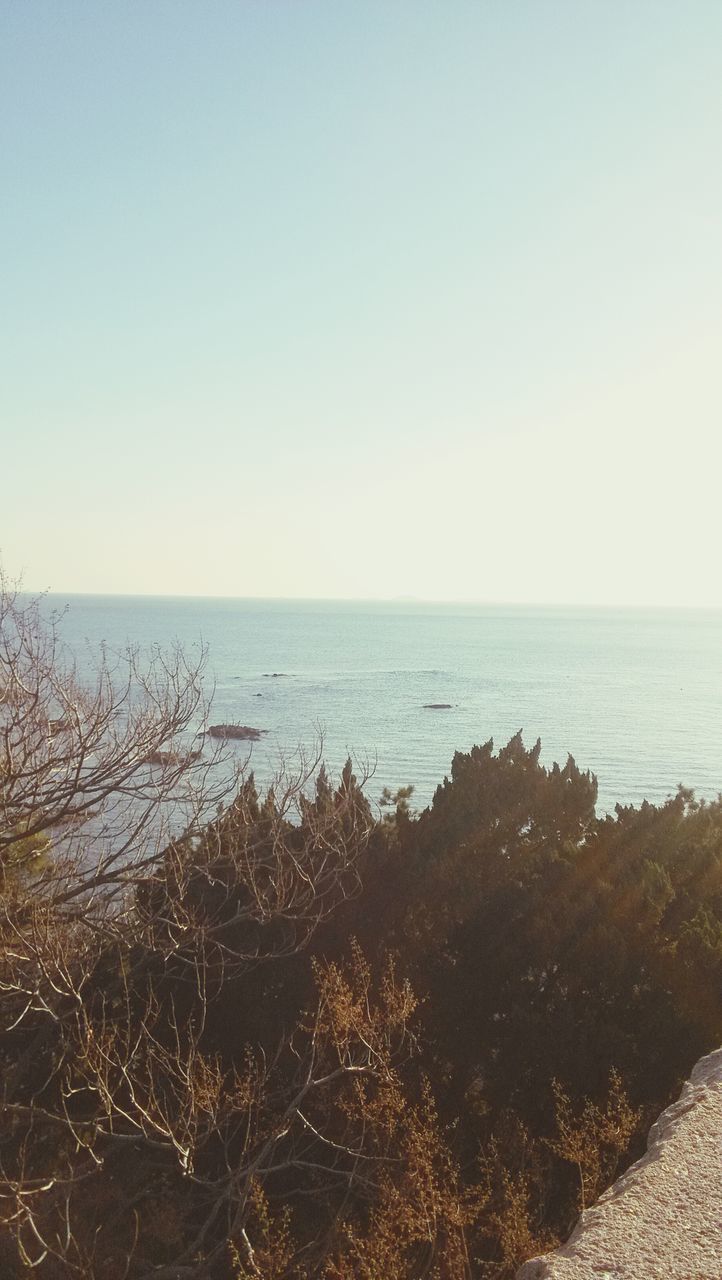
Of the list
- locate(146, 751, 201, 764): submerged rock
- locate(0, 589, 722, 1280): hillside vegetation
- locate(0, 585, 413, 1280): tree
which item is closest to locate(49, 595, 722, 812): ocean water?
locate(146, 751, 201, 764): submerged rock

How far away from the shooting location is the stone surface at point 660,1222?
471cm

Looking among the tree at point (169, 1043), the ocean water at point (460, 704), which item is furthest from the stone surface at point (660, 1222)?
the ocean water at point (460, 704)

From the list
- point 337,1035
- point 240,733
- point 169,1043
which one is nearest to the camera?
point 337,1035

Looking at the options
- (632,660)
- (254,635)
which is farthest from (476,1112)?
(254,635)

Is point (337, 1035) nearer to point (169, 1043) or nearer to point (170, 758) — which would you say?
point (169, 1043)

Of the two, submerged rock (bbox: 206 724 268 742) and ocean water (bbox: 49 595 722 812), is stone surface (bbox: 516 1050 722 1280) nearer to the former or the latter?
ocean water (bbox: 49 595 722 812)

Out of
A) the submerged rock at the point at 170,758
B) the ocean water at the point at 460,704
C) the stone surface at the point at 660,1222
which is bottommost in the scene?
the ocean water at the point at 460,704

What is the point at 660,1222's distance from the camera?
16.9 ft

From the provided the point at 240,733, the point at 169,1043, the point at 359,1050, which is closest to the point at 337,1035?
the point at 359,1050

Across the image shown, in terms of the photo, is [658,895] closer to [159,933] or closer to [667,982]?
[667,982]

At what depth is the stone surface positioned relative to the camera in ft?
15.5

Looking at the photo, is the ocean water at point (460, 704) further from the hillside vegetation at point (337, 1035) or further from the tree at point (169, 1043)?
the hillside vegetation at point (337, 1035)

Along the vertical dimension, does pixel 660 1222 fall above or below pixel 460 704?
above

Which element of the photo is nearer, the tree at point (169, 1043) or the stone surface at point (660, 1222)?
the stone surface at point (660, 1222)
